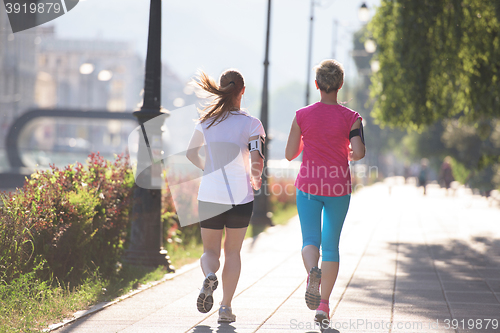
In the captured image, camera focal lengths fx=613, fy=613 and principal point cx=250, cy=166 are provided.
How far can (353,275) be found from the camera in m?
7.45

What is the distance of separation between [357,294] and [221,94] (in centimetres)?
265

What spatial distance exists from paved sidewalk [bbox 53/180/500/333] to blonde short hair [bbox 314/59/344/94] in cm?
187

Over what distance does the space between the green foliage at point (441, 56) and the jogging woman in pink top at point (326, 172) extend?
8456 millimetres

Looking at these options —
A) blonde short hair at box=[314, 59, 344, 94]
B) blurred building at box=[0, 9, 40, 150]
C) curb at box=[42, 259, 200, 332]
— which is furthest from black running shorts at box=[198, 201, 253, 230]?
blurred building at box=[0, 9, 40, 150]

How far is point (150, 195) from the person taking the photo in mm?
7633

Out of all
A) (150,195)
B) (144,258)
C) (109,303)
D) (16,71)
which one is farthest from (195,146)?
(16,71)

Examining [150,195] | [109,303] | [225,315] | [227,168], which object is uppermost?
[227,168]

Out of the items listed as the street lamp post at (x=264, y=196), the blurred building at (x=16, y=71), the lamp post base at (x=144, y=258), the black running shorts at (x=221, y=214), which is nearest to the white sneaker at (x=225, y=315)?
the black running shorts at (x=221, y=214)

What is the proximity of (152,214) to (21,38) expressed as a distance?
207 feet

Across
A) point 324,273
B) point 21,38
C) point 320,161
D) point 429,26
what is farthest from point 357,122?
point 21,38

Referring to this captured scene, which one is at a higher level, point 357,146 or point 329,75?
point 329,75

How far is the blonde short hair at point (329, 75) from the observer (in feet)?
15.6

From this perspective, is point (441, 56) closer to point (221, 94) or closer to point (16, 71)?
point (221, 94)

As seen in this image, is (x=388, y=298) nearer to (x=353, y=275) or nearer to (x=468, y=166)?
(x=353, y=275)
